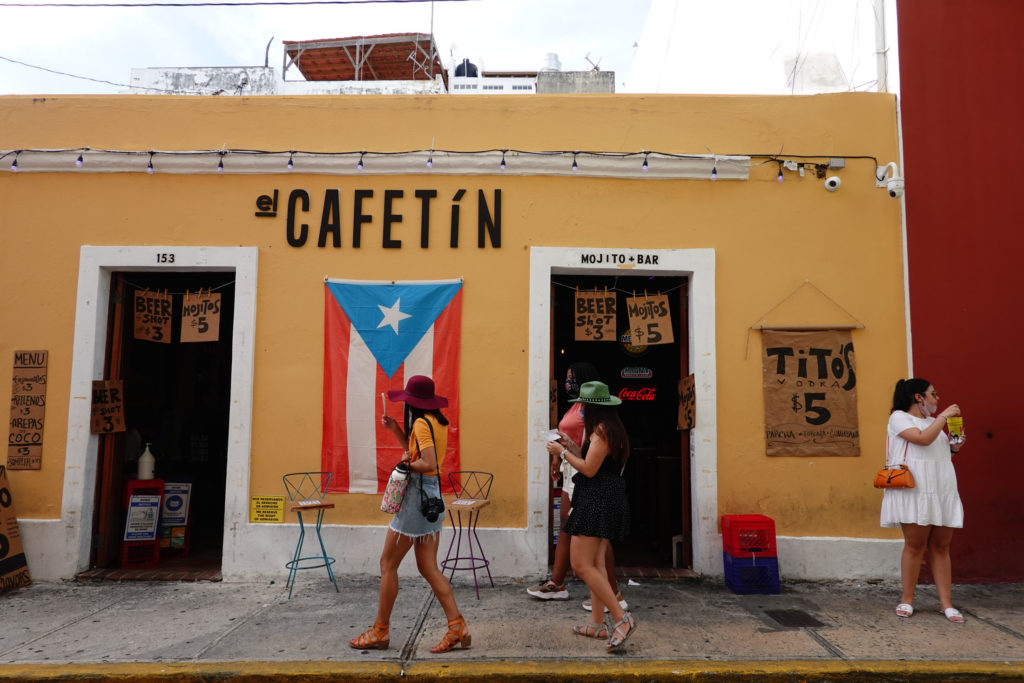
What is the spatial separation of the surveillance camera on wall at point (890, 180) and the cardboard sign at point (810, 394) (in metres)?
1.41

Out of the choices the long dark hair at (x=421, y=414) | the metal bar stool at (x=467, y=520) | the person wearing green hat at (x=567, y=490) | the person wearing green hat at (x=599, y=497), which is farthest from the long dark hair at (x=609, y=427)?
the metal bar stool at (x=467, y=520)

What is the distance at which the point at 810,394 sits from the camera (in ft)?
20.9

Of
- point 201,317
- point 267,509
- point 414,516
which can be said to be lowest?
point 267,509

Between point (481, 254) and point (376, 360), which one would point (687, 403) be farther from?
point (376, 360)

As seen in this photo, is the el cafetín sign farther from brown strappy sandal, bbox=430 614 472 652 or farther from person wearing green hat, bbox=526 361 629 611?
brown strappy sandal, bbox=430 614 472 652

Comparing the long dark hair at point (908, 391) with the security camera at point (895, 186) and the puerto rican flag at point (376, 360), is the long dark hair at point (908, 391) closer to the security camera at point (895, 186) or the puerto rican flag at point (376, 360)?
the security camera at point (895, 186)

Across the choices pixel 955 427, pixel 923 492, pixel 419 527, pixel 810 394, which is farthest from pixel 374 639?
pixel 955 427

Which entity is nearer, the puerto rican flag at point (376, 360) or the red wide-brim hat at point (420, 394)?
the red wide-brim hat at point (420, 394)

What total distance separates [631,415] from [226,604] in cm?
582

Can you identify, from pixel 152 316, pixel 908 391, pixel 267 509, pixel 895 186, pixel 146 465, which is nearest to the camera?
pixel 908 391

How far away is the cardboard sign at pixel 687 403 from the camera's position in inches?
254

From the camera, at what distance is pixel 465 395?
641 cm

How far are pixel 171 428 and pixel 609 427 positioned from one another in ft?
23.9

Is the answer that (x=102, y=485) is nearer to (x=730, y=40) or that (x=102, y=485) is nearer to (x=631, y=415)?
(x=631, y=415)
